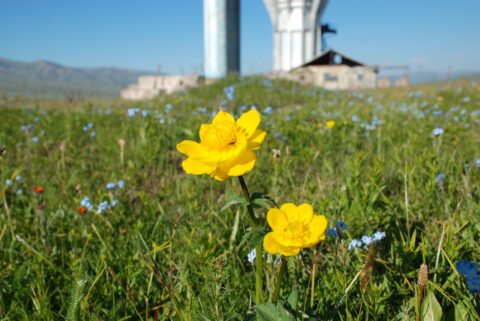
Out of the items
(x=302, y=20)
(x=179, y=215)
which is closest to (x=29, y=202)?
(x=179, y=215)

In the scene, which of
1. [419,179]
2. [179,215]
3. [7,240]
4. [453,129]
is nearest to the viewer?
[7,240]

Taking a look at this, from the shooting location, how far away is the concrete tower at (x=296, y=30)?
17.7 m

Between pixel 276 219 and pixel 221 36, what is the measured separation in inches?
586

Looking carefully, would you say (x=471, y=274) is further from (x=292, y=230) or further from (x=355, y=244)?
(x=292, y=230)

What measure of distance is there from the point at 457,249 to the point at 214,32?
14615 mm

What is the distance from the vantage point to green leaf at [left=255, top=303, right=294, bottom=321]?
887 mm

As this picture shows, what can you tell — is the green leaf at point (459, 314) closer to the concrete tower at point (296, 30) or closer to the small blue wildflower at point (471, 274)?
the small blue wildflower at point (471, 274)

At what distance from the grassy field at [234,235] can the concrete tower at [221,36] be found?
39.0 ft

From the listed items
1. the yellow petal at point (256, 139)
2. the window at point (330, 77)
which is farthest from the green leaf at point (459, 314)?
the window at point (330, 77)

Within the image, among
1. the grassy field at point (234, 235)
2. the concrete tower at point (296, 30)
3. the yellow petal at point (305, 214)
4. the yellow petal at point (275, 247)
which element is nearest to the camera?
the yellow petal at point (275, 247)

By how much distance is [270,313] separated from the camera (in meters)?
0.90

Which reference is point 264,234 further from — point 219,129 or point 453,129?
point 453,129

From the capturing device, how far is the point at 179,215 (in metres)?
2.15

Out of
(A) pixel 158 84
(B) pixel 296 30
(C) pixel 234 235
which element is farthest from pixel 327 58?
(C) pixel 234 235
